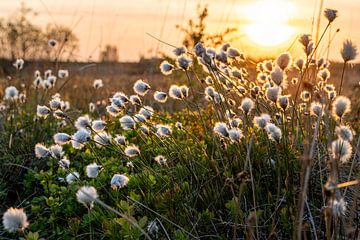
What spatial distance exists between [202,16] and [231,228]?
4.43 metres

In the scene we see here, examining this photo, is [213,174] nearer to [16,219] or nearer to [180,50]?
[180,50]

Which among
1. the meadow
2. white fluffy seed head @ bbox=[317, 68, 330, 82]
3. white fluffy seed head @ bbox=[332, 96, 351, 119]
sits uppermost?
white fluffy seed head @ bbox=[332, 96, 351, 119]

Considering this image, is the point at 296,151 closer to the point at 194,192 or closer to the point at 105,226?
the point at 194,192

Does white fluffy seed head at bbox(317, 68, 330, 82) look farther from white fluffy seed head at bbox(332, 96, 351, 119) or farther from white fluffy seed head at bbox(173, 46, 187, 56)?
white fluffy seed head at bbox(332, 96, 351, 119)

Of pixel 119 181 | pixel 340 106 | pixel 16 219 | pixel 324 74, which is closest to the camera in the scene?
pixel 16 219

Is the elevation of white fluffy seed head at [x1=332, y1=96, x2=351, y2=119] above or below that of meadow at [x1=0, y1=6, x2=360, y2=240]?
above

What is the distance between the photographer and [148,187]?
2.51 metres

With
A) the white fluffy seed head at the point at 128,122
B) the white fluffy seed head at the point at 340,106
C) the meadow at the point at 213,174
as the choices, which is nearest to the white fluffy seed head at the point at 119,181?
the meadow at the point at 213,174

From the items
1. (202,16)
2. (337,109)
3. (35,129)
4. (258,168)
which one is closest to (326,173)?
(258,168)

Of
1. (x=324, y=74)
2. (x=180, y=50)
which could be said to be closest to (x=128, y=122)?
(x=180, y=50)

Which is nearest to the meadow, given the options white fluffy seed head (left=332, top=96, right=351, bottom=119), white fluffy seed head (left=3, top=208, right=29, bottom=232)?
white fluffy seed head (left=332, top=96, right=351, bottom=119)

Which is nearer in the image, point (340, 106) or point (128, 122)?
point (340, 106)

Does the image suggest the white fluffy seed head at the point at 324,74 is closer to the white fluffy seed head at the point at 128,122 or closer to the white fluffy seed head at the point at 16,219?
the white fluffy seed head at the point at 128,122

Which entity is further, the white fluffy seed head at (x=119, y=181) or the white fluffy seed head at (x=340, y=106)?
the white fluffy seed head at (x=119, y=181)
